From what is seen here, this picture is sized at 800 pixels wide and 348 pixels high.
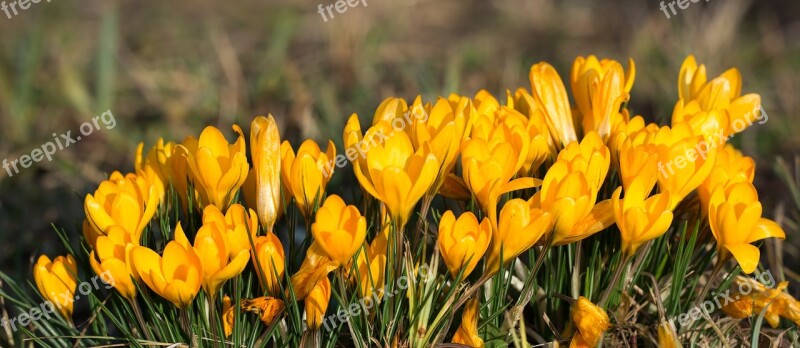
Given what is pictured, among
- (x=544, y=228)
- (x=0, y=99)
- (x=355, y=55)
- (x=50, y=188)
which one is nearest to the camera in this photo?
(x=544, y=228)

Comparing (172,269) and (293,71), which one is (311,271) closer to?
(172,269)

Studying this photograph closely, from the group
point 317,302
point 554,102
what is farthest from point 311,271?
point 554,102

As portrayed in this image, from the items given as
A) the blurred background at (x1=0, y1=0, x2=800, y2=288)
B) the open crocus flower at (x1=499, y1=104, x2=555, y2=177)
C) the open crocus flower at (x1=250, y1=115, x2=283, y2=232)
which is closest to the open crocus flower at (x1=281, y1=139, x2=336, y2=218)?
the open crocus flower at (x1=250, y1=115, x2=283, y2=232)

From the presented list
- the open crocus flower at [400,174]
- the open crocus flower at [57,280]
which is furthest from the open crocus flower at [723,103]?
the open crocus flower at [57,280]

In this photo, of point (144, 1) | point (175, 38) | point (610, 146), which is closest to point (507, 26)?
point (175, 38)

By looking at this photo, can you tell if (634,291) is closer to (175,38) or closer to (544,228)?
(544,228)

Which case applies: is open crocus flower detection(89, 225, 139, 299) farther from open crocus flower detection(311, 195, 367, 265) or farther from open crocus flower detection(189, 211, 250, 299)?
open crocus flower detection(311, 195, 367, 265)

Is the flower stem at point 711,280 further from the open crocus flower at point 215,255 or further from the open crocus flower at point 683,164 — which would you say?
the open crocus flower at point 215,255
